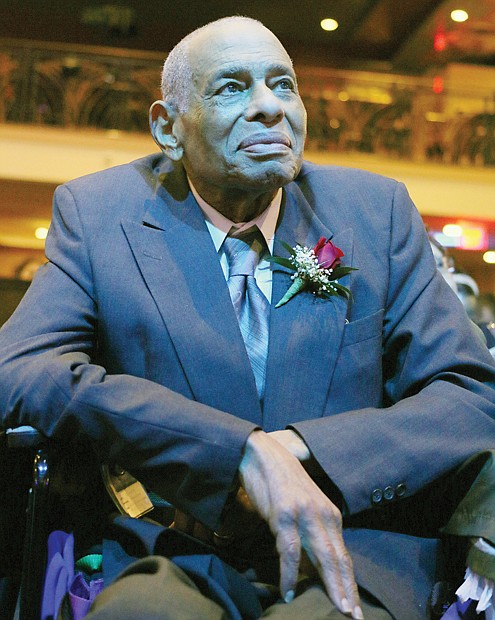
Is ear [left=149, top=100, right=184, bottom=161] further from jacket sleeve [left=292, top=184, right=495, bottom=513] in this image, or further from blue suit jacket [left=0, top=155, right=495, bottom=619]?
jacket sleeve [left=292, top=184, right=495, bottom=513]

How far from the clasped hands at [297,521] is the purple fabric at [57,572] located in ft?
1.16

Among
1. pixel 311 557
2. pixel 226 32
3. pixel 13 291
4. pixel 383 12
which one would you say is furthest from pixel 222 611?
pixel 383 12

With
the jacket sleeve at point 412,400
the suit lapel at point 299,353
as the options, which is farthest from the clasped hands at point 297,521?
the suit lapel at point 299,353

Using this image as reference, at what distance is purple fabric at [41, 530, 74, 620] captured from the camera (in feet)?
4.79

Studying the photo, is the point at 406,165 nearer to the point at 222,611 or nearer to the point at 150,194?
the point at 150,194

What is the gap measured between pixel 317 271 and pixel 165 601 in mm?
751

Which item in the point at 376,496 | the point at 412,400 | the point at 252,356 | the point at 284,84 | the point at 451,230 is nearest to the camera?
the point at 376,496

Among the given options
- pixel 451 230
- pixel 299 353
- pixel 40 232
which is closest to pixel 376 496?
pixel 299 353

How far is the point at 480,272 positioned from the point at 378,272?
11.5 metres

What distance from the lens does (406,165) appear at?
34.2 feet

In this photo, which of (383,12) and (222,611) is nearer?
(222,611)

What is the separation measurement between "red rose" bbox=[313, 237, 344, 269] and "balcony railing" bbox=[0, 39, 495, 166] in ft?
29.1

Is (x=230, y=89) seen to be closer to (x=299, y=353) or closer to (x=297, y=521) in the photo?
(x=299, y=353)

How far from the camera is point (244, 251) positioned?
184 centimetres
